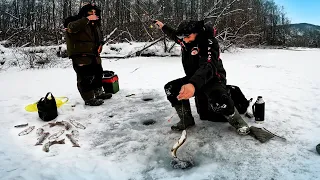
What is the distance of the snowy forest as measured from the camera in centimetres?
1534

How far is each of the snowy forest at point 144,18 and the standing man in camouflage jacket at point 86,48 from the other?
1.02 metres

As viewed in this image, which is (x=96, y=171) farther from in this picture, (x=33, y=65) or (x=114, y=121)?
(x=33, y=65)

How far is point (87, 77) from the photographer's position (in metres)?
4.37

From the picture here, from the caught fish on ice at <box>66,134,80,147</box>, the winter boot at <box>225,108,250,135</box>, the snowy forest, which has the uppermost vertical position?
the snowy forest

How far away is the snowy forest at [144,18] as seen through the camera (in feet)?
50.3

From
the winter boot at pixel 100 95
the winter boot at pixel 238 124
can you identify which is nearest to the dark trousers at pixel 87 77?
the winter boot at pixel 100 95

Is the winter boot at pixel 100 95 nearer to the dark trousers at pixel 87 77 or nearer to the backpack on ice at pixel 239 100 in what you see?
the dark trousers at pixel 87 77

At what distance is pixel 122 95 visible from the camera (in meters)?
5.06

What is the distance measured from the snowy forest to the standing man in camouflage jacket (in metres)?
1.02

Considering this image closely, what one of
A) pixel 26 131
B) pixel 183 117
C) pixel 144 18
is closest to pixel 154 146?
pixel 183 117

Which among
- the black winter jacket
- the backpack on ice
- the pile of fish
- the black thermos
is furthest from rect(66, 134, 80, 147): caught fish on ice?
the black thermos

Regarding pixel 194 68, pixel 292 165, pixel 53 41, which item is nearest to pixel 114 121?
pixel 194 68

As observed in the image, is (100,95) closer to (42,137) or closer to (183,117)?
(42,137)

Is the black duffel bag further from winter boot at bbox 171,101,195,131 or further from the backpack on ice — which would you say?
the backpack on ice
